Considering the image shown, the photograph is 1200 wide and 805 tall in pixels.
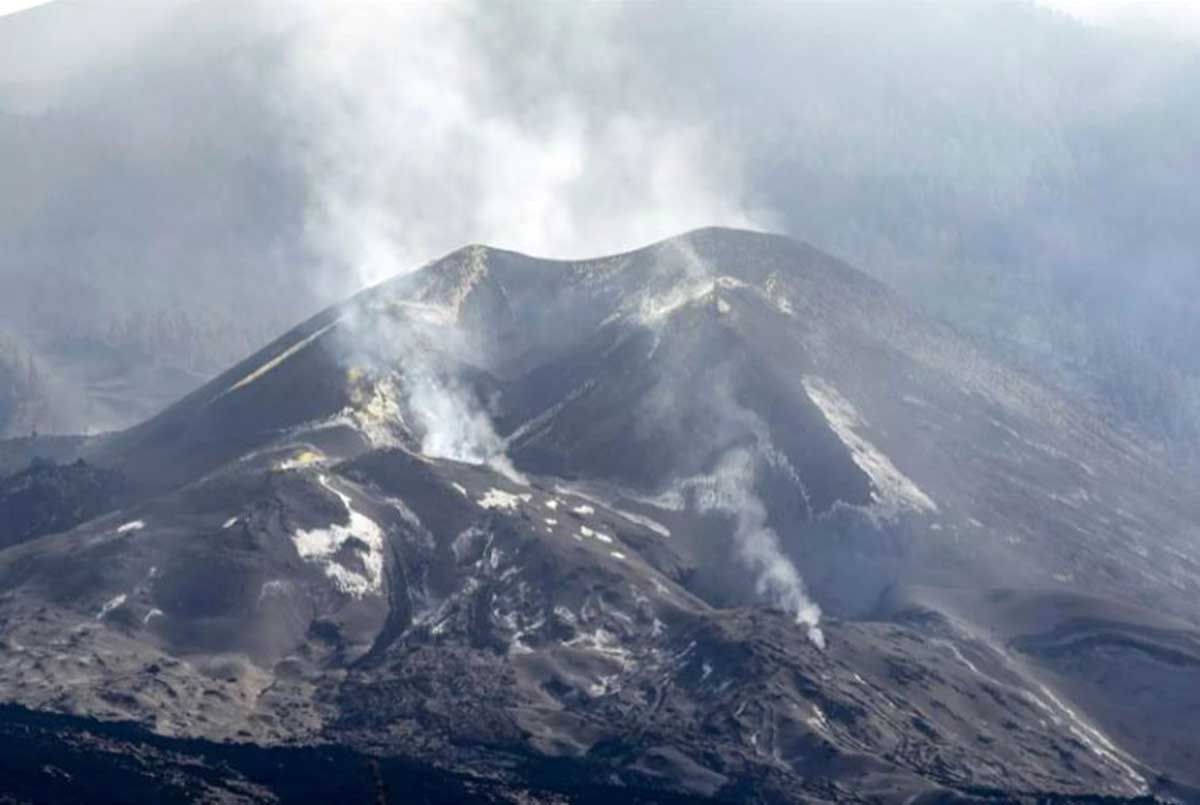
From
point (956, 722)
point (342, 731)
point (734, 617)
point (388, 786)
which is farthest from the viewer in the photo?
point (734, 617)

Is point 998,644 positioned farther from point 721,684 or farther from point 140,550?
point 140,550

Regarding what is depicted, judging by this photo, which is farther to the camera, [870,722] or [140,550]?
[140,550]

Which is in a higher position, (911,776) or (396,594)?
(396,594)

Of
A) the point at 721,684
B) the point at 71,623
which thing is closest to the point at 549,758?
the point at 721,684

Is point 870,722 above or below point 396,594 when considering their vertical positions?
below

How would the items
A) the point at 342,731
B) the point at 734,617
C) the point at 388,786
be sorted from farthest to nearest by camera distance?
the point at 734,617
the point at 342,731
the point at 388,786

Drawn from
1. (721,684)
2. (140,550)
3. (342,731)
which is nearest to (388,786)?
(342,731)

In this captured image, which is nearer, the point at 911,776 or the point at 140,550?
the point at 911,776

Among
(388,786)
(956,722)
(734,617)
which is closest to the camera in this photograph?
(388,786)

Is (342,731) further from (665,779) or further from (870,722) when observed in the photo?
(870,722)
